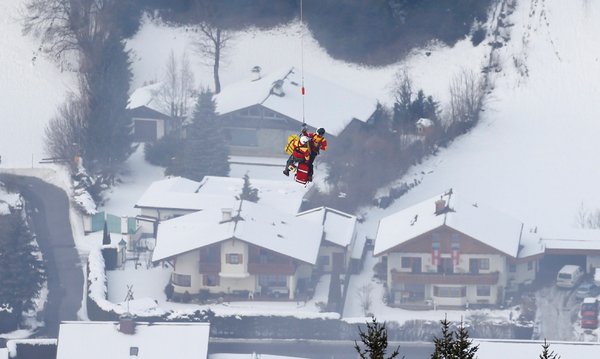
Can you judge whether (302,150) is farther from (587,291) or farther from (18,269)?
(587,291)

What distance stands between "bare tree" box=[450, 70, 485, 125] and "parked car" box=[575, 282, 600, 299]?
14.9m

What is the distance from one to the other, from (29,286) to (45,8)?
79.9 ft

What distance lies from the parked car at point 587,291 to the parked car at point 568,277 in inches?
16.1

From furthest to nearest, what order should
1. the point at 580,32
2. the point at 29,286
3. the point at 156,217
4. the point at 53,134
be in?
Result: the point at 580,32
the point at 53,134
the point at 156,217
the point at 29,286

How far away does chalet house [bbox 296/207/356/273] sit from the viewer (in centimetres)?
6769

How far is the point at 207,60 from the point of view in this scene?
8462cm

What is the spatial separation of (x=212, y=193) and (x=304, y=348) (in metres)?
12.7

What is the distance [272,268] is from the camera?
65.2 m

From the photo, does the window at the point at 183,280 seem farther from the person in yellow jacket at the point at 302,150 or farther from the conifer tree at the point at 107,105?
the person in yellow jacket at the point at 302,150

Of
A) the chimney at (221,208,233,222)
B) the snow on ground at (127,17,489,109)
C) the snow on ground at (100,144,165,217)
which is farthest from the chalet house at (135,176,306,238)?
the snow on ground at (127,17,489,109)

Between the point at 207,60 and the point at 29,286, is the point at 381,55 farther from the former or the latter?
the point at 29,286

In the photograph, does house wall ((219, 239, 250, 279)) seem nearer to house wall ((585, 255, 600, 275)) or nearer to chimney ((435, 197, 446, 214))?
chimney ((435, 197, 446, 214))

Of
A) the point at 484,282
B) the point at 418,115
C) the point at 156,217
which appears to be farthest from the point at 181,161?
the point at 484,282

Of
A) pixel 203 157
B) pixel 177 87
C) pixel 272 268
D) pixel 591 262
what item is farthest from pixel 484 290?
pixel 177 87
